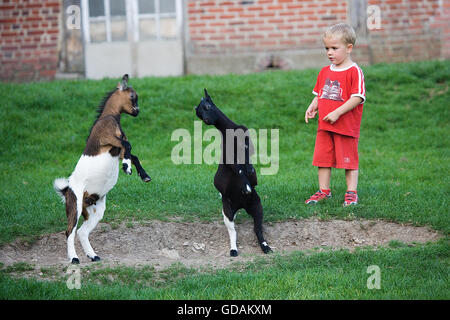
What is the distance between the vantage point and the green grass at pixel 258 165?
4.81 metres

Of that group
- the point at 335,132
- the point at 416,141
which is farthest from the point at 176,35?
the point at 335,132

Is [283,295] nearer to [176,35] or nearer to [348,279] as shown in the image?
[348,279]

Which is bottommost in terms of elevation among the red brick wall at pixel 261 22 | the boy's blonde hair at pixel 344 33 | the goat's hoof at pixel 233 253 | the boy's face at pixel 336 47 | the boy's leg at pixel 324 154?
the goat's hoof at pixel 233 253

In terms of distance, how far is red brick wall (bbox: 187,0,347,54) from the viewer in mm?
13273

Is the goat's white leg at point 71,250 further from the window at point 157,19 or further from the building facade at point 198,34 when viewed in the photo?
the window at point 157,19

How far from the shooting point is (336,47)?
6.29 m

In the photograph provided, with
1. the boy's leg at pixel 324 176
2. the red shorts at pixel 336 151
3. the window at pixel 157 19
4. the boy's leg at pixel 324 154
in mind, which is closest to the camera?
the red shorts at pixel 336 151

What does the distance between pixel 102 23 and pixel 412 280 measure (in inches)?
442

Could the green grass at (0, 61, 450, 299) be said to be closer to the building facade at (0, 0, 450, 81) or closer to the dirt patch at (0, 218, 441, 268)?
the dirt patch at (0, 218, 441, 268)

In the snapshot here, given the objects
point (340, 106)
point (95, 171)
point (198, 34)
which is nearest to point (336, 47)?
point (340, 106)

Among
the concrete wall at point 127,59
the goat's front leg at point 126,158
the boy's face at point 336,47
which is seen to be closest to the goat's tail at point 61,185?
the goat's front leg at point 126,158

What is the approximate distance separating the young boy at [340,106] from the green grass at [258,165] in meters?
0.48

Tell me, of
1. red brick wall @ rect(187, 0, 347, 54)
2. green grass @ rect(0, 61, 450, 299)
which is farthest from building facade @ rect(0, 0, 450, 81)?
green grass @ rect(0, 61, 450, 299)

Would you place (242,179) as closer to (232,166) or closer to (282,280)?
(232,166)
